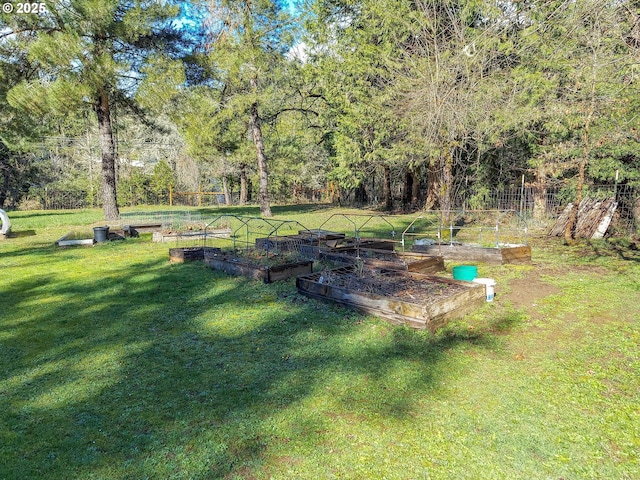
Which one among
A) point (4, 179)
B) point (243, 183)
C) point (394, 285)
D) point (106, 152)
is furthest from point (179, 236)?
point (4, 179)

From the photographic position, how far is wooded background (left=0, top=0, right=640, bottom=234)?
283 inches

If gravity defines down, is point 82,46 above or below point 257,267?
above

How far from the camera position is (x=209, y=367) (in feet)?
11.3

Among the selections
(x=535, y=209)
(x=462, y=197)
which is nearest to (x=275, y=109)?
(x=462, y=197)

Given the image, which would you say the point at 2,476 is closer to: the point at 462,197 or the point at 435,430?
the point at 435,430

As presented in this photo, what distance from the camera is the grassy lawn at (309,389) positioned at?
7.50 ft

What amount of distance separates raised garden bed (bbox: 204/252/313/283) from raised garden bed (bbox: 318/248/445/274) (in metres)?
0.73

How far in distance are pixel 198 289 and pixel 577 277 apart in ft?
19.0

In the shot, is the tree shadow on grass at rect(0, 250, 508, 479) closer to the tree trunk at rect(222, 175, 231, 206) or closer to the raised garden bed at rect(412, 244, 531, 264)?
the raised garden bed at rect(412, 244, 531, 264)

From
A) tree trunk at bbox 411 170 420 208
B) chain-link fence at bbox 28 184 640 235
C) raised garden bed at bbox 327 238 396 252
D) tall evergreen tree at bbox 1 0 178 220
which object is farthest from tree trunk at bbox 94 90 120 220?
tree trunk at bbox 411 170 420 208

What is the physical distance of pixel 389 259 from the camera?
23.2ft

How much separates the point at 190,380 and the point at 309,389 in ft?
3.13

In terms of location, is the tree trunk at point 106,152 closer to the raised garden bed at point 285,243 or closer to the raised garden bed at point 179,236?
the raised garden bed at point 179,236

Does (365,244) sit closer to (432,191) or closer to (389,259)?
(389,259)
